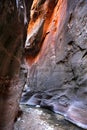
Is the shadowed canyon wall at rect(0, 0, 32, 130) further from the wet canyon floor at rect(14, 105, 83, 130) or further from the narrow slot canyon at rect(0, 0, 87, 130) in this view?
the wet canyon floor at rect(14, 105, 83, 130)

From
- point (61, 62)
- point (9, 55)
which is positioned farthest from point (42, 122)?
point (61, 62)

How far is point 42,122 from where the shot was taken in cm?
596

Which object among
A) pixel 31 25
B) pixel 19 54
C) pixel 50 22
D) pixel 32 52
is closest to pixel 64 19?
pixel 50 22

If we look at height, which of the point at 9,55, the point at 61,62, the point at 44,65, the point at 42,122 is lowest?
the point at 44,65

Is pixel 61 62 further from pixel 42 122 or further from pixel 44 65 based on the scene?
pixel 42 122

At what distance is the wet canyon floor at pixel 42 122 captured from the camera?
5.45 metres

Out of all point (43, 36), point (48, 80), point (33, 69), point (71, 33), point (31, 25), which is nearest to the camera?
point (71, 33)

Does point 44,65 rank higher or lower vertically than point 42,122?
lower

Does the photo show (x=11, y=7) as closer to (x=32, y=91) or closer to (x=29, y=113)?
(x=29, y=113)

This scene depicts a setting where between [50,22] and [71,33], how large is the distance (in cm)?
339

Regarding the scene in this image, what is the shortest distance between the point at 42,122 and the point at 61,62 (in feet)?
9.91

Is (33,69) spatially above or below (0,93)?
below

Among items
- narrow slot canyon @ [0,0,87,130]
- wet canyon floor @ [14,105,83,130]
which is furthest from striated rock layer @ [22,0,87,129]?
wet canyon floor @ [14,105,83,130]

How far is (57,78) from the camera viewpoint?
27.5ft
